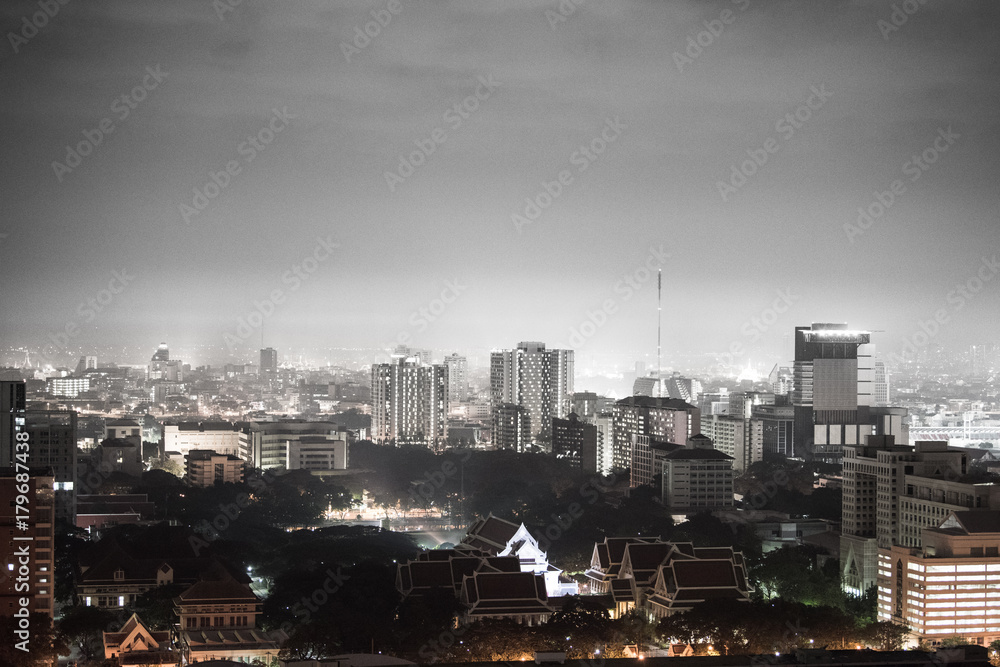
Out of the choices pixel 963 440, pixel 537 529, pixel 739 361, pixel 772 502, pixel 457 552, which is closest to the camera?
pixel 457 552

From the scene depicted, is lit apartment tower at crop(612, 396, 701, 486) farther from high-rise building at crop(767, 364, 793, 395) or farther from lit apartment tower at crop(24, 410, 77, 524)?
lit apartment tower at crop(24, 410, 77, 524)

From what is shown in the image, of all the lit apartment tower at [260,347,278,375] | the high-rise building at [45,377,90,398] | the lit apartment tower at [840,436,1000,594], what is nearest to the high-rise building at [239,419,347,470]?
the high-rise building at [45,377,90,398]

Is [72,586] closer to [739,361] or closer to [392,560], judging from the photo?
[392,560]

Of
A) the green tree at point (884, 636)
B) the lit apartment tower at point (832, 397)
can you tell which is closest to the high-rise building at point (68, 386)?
the lit apartment tower at point (832, 397)

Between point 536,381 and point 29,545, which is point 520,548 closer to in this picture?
point 29,545

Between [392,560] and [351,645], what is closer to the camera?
[351,645]

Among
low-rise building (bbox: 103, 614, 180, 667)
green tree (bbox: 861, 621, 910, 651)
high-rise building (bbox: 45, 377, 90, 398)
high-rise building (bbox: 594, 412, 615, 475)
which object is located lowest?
low-rise building (bbox: 103, 614, 180, 667)

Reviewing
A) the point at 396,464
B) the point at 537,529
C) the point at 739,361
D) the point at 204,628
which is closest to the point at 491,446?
the point at 396,464
